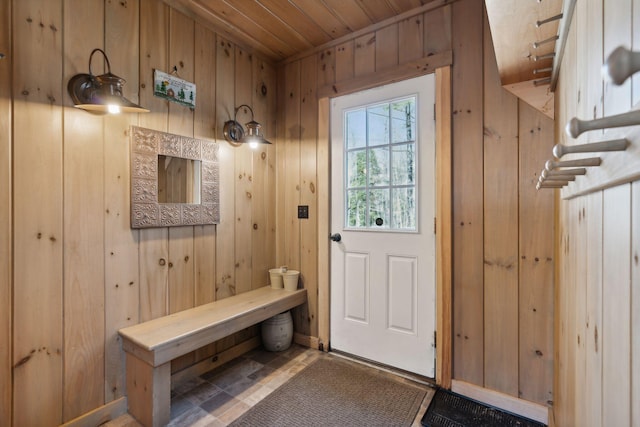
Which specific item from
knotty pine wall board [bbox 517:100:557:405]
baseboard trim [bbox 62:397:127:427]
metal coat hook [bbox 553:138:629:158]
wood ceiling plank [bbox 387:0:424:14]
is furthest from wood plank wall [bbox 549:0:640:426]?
baseboard trim [bbox 62:397:127:427]

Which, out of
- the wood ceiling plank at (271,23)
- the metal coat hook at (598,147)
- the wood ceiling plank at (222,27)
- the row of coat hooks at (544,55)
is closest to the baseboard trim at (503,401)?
the row of coat hooks at (544,55)

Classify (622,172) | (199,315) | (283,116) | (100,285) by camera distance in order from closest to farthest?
1. (622,172)
2. (100,285)
3. (199,315)
4. (283,116)

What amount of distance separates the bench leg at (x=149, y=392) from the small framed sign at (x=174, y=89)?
5.18 feet

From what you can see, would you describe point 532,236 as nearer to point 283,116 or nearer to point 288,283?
point 288,283

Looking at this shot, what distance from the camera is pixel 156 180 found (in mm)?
1889

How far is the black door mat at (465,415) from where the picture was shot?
1657mm

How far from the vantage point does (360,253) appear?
2334 mm

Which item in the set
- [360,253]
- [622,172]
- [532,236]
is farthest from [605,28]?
[360,253]

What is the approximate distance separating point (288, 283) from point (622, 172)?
7.67 ft

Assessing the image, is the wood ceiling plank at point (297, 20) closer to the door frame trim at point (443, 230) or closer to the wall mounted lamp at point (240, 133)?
the wall mounted lamp at point (240, 133)

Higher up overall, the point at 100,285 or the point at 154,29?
the point at 154,29

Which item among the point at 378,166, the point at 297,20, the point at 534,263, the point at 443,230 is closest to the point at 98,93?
the point at 297,20

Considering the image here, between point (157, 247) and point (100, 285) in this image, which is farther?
point (157, 247)

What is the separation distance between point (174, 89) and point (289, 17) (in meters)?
0.94
